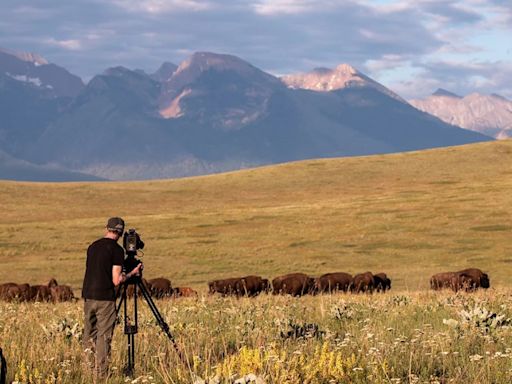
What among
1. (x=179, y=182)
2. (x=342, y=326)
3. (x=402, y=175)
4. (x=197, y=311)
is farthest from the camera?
(x=179, y=182)

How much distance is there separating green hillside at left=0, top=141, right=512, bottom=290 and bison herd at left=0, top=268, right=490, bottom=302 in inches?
145

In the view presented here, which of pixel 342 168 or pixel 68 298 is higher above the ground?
pixel 342 168

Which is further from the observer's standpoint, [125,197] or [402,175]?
[402,175]

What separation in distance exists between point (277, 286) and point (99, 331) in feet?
66.5

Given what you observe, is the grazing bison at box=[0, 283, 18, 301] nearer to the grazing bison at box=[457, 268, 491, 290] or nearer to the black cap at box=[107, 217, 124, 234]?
the grazing bison at box=[457, 268, 491, 290]

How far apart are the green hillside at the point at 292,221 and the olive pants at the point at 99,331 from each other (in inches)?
679

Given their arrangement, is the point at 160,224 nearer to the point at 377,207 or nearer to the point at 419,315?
the point at 377,207

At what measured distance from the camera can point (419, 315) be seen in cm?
1549

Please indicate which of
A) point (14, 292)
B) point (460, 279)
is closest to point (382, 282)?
point (460, 279)

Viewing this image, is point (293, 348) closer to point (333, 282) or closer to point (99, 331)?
point (99, 331)

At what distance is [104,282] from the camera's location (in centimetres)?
1051

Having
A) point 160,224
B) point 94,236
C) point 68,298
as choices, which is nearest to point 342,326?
point 68,298

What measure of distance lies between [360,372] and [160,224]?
193ft

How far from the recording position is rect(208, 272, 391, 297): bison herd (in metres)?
30.0
